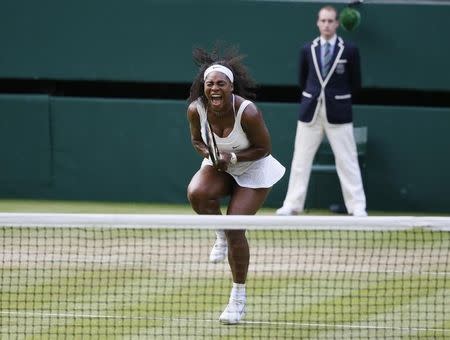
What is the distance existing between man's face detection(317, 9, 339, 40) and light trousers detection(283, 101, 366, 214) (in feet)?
2.31

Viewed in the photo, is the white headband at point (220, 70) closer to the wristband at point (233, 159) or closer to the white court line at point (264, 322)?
the wristband at point (233, 159)

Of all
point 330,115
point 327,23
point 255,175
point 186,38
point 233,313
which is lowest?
point 233,313

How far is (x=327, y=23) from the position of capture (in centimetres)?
1055

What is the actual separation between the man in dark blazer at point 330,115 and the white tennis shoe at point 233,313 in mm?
4121

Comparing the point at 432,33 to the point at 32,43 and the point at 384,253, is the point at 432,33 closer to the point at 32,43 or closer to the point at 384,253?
the point at 384,253

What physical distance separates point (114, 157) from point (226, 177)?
5.00m

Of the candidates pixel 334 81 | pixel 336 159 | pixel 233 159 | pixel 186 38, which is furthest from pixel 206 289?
pixel 186 38

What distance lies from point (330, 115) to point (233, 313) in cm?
448

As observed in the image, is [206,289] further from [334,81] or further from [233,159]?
[334,81]

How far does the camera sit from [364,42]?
11.4 meters

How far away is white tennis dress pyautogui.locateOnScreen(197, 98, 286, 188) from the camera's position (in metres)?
6.78

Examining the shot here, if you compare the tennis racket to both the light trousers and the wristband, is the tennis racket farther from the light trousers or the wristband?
the light trousers

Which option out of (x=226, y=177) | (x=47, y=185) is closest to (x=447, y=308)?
(x=226, y=177)

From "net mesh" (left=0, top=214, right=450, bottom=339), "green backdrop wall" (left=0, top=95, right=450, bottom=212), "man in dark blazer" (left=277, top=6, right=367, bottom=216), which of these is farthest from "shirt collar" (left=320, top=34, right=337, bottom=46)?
"net mesh" (left=0, top=214, right=450, bottom=339)
